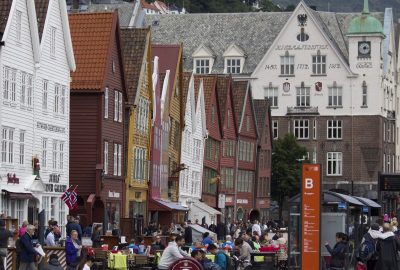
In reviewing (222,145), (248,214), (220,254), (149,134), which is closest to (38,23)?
(149,134)

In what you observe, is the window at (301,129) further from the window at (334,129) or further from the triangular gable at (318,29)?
the triangular gable at (318,29)

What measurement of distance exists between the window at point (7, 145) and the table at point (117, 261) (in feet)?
44.9

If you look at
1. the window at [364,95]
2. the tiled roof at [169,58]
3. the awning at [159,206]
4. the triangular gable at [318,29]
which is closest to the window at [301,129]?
the window at [364,95]

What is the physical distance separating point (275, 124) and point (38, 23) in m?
73.9

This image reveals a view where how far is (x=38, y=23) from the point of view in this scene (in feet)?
195

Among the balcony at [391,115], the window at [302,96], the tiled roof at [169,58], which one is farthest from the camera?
the balcony at [391,115]

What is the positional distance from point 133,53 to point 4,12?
18.0 metres

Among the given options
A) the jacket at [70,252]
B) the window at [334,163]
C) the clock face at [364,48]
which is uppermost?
the clock face at [364,48]

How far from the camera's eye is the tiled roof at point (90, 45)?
65.3 meters

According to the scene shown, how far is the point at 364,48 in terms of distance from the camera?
12950cm

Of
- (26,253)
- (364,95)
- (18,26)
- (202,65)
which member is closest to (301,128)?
(364,95)

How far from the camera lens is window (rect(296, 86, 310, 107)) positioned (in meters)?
130

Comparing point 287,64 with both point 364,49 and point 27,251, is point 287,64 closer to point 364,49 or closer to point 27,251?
point 364,49

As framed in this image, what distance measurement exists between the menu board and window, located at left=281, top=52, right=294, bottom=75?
97433mm
